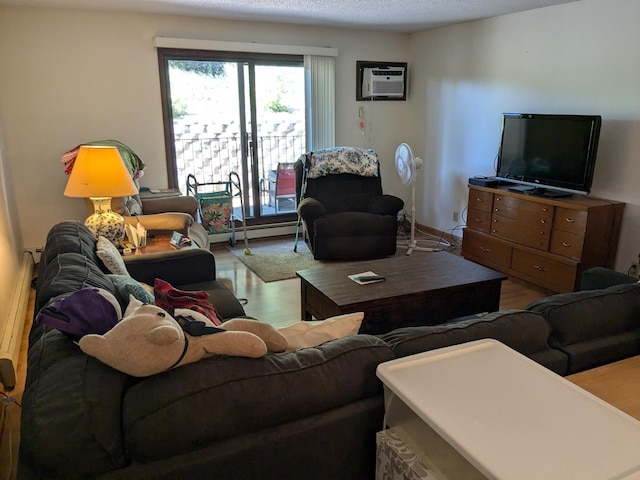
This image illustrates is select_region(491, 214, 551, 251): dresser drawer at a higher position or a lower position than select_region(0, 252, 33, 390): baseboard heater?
higher

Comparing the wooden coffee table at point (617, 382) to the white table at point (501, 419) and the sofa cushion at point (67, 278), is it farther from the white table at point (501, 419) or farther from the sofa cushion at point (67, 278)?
the sofa cushion at point (67, 278)

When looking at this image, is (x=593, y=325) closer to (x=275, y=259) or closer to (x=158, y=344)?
(x=158, y=344)

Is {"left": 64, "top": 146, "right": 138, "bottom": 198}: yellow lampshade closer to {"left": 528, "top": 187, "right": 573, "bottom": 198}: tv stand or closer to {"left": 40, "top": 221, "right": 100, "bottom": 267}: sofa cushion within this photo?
{"left": 40, "top": 221, "right": 100, "bottom": 267}: sofa cushion

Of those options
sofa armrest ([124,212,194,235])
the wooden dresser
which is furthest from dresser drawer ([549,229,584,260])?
sofa armrest ([124,212,194,235])

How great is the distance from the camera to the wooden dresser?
3.45 meters

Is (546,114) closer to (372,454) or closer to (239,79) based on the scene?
(239,79)

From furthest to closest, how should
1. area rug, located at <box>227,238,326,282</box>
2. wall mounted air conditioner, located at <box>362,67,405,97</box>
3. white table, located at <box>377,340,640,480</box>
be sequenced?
wall mounted air conditioner, located at <box>362,67,405,97</box> < area rug, located at <box>227,238,326,282</box> < white table, located at <box>377,340,640,480</box>

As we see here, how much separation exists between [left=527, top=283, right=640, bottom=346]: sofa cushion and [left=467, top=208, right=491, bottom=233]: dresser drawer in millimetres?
2673

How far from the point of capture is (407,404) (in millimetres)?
1028

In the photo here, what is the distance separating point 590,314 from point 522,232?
8.33ft

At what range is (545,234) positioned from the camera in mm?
3676

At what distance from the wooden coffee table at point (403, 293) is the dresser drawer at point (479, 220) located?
1.23 m

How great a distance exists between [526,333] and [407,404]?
0.55 metres

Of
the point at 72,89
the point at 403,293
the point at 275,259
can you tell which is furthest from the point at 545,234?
the point at 72,89
